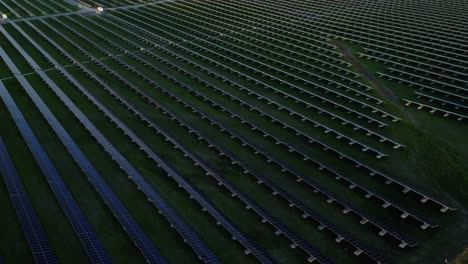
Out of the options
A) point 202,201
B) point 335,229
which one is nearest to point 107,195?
point 202,201

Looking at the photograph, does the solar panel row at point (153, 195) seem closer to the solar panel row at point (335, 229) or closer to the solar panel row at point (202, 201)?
the solar panel row at point (202, 201)

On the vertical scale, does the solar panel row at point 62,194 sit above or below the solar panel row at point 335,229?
below

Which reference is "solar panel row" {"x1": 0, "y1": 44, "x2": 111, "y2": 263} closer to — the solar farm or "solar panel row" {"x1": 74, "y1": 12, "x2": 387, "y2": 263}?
the solar farm

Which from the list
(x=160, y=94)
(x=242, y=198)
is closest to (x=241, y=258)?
(x=242, y=198)

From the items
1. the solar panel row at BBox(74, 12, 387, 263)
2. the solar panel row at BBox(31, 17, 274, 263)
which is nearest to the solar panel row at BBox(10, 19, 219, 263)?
the solar panel row at BBox(31, 17, 274, 263)

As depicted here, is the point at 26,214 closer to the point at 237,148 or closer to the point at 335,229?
the point at 237,148

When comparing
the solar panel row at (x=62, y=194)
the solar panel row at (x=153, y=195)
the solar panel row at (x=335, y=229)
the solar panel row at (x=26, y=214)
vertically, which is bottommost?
the solar panel row at (x=26, y=214)

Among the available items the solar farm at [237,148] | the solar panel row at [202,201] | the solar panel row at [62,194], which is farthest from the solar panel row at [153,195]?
the solar panel row at [62,194]

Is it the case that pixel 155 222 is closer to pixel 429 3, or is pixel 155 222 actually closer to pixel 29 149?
pixel 29 149
